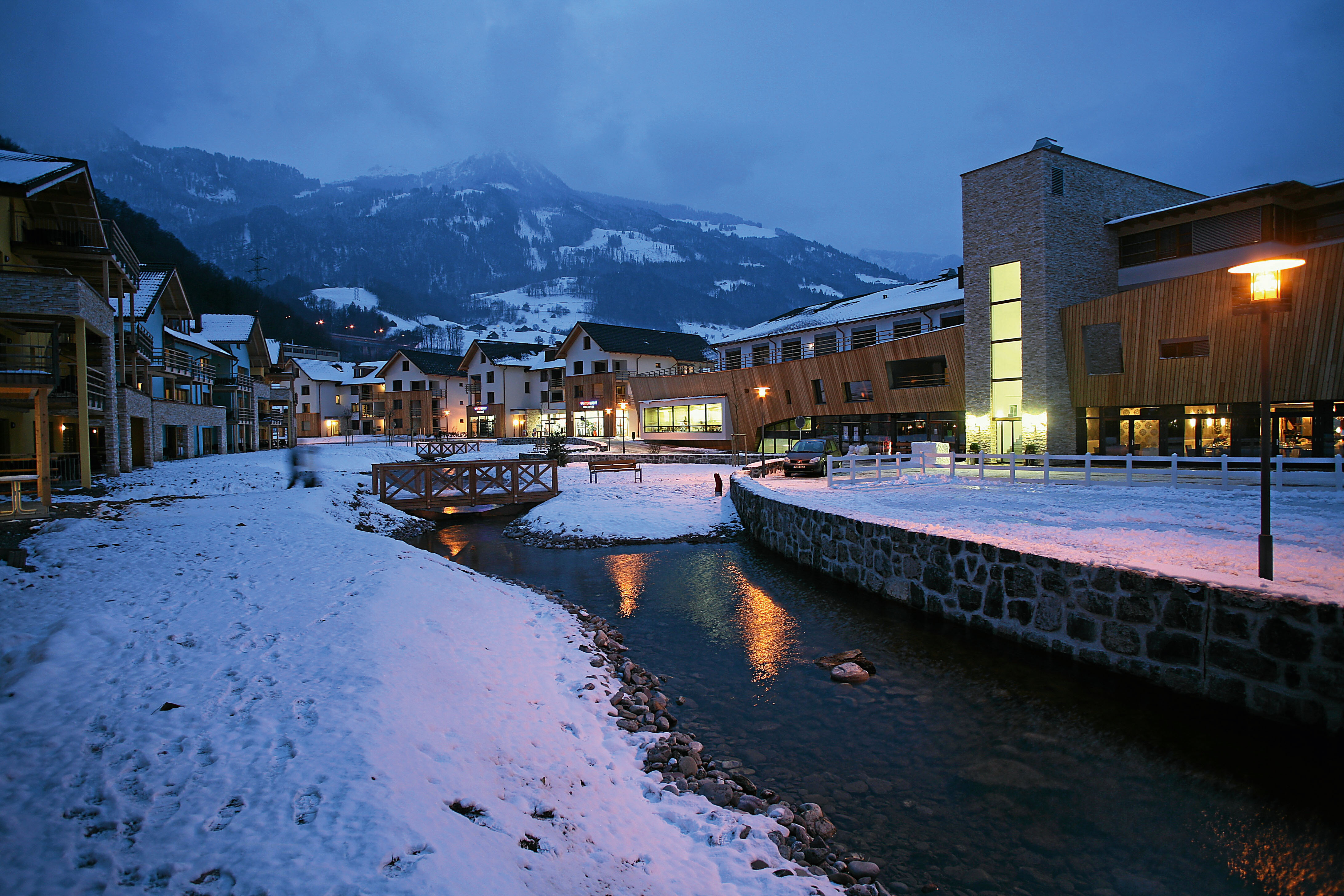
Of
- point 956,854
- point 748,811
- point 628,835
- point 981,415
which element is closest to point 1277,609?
point 956,854

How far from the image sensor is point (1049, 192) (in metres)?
27.3

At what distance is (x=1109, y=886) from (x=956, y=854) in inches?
43.3

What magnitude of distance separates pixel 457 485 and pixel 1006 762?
21.4 metres

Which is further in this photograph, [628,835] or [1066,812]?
[1066,812]

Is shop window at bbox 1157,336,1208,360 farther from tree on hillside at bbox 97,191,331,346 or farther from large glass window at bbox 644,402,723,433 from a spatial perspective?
tree on hillside at bbox 97,191,331,346

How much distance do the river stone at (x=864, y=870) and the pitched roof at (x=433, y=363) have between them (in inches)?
2952

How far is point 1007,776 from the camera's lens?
21.3 ft

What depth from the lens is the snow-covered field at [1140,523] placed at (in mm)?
8281

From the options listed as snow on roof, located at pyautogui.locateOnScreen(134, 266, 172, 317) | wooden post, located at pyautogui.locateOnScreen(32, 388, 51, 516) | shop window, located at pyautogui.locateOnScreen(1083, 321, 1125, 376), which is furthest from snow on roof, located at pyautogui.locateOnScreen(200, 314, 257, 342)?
shop window, located at pyautogui.locateOnScreen(1083, 321, 1125, 376)

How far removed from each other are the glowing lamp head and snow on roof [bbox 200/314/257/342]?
55.4 meters

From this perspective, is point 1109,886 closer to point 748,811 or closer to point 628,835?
point 748,811

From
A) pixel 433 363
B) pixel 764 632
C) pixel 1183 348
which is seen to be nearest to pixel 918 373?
pixel 1183 348

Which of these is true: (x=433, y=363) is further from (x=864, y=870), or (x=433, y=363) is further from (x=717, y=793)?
(x=864, y=870)

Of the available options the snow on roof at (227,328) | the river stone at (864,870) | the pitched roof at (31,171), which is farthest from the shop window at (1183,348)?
the snow on roof at (227,328)
